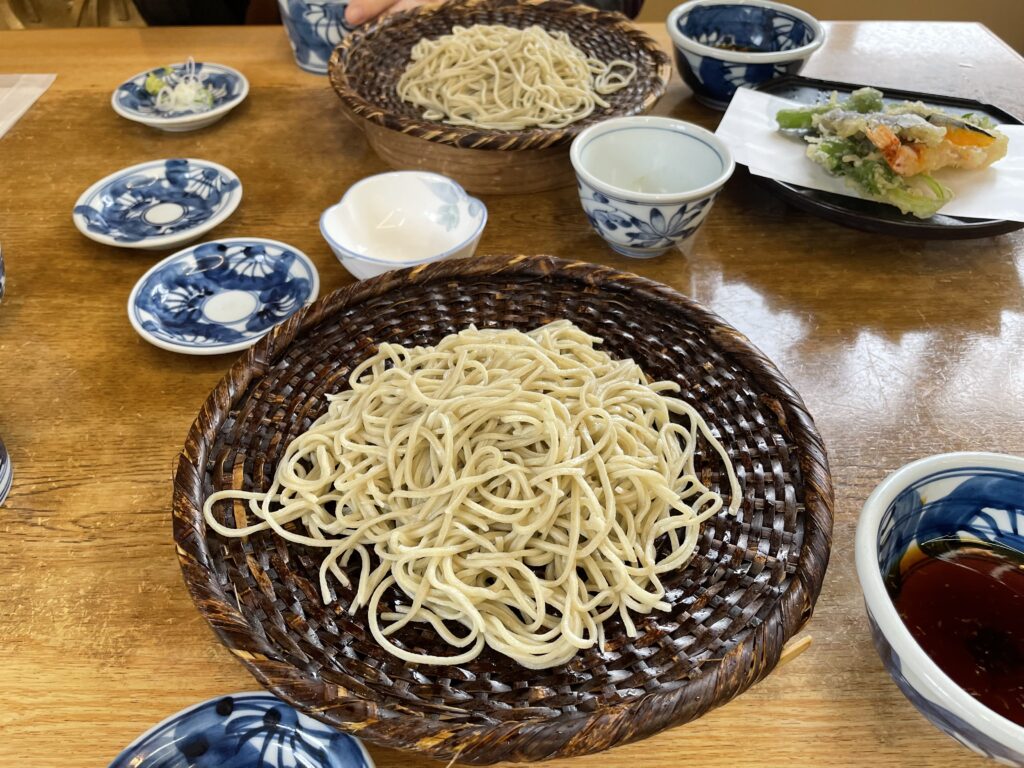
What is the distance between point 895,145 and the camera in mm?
1576

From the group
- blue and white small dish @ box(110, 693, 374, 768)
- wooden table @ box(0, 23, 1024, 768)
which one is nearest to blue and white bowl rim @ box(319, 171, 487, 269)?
wooden table @ box(0, 23, 1024, 768)

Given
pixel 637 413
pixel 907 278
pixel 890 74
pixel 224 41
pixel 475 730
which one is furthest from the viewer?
pixel 224 41

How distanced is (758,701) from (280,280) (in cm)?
113

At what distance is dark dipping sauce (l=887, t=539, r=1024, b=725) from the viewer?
82cm

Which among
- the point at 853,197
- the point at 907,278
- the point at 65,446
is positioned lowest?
the point at 65,446

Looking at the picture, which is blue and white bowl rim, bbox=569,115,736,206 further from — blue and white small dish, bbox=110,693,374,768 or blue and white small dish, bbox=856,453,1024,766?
blue and white small dish, bbox=110,693,374,768

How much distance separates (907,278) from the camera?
1584mm

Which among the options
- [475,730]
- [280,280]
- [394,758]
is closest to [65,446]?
[280,280]

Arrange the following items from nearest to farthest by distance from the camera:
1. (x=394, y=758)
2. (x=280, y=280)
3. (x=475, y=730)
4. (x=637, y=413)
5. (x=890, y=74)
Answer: (x=475, y=730) → (x=394, y=758) → (x=637, y=413) → (x=280, y=280) → (x=890, y=74)

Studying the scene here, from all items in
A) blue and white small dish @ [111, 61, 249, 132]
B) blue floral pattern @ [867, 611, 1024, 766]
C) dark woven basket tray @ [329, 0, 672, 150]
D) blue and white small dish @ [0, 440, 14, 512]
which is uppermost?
dark woven basket tray @ [329, 0, 672, 150]

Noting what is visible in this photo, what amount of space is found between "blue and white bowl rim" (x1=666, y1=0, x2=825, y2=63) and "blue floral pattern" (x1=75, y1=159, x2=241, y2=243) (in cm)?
123

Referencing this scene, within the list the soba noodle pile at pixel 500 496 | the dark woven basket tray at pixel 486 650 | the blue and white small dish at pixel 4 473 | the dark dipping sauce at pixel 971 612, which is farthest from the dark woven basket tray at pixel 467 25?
the dark dipping sauce at pixel 971 612

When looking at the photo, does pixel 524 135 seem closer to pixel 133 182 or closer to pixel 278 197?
pixel 278 197

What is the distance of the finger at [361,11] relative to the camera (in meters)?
2.08
